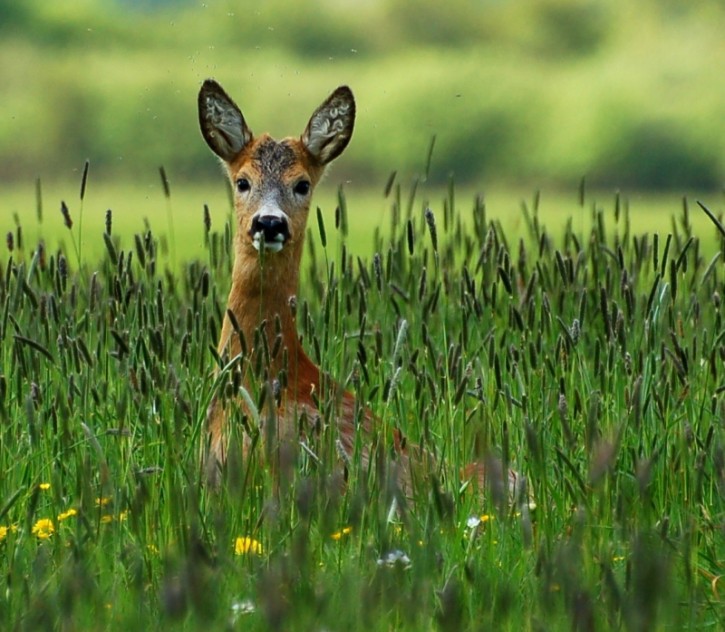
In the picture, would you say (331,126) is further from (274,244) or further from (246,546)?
(246,546)

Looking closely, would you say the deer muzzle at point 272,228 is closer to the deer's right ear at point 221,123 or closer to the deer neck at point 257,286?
the deer neck at point 257,286

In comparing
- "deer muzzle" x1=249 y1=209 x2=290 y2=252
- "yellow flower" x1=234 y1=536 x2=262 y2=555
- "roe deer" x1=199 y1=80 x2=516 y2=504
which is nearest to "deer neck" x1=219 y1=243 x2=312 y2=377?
"roe deer" x1=199 y1=80 x2=516 y2=504

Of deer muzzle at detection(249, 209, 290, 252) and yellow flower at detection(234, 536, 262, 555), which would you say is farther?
deer muzzle at detection(249, 209, 290, 252)

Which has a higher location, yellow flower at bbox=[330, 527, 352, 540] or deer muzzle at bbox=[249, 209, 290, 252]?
deer muzzle at bbox=[249, 209, 290, 252]

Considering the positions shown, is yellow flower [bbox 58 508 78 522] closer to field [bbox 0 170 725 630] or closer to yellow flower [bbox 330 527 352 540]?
field [bbox 0 170 725 630]

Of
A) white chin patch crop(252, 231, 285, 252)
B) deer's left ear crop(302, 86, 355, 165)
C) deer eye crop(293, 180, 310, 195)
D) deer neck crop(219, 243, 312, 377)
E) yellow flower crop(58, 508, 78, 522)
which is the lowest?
yellow flower crop(58, 508, 78, 522)

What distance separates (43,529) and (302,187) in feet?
7.60

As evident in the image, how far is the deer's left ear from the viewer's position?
6555mm

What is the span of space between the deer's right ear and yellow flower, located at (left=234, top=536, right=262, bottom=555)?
8.51 ft

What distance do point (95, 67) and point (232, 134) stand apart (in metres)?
18.6

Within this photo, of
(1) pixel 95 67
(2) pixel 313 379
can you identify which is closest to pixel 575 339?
(2) pixel 313 379

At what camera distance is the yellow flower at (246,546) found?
4.12 meters

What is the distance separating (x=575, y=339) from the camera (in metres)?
4.76

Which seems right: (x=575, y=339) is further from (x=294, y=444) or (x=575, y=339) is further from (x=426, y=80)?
(x=426, y=80)
